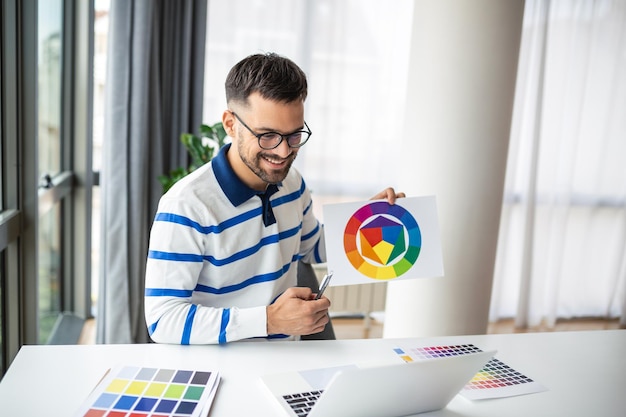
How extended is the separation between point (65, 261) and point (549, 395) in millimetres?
3022

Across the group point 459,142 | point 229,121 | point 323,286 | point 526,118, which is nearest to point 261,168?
point 229,121

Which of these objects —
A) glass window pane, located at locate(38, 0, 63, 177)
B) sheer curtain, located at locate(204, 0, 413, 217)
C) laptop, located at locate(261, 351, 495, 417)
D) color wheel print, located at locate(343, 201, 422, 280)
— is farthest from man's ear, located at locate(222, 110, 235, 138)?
sheer curtain, located at locate(204, 0, 413, 217)

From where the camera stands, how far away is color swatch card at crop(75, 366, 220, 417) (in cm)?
114

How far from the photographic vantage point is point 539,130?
3.83 metres

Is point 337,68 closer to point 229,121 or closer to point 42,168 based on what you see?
point 42,168

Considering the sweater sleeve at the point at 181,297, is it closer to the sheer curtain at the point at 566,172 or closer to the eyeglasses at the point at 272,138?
the eyeglasses at the point at 272,138

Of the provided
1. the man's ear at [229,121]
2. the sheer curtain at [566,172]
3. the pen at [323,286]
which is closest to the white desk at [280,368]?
the pen at [323,286]

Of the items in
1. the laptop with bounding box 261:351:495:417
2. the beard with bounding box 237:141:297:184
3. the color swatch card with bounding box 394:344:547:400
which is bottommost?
the color swatch card with bounding box 394:344:547:400

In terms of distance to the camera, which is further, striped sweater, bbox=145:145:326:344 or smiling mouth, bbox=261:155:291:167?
smiling mouth, bbox=261:155:291:167

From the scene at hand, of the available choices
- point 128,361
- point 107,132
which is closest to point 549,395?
point 128,361

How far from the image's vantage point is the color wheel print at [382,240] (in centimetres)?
168

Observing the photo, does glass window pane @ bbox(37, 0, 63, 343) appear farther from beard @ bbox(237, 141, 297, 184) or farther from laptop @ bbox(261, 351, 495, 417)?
laptop @ bbox(261, 351, 495, 417)

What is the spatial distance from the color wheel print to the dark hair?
405mm

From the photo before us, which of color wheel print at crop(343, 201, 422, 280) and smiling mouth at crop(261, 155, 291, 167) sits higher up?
smiling mouth at crop(261, 155, 291, 167)
